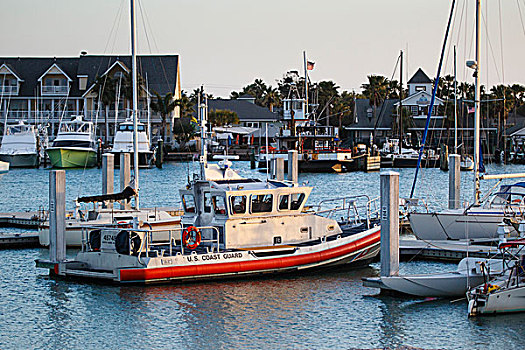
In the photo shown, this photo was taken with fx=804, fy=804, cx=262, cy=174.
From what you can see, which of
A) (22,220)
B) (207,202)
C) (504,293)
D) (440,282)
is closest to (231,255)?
(207,202)

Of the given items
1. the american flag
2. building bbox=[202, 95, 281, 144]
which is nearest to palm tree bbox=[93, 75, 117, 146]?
the american flag

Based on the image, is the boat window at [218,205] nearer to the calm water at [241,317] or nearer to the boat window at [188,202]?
the boat window at [188,202]

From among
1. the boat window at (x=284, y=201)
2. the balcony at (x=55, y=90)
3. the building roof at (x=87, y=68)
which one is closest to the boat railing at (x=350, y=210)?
the boat window at (x=284, y=201)

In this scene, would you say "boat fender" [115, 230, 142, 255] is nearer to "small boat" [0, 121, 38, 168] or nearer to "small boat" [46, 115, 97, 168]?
"small boat" [46, 115, 97, 168]

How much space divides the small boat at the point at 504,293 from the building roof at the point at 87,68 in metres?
75.7

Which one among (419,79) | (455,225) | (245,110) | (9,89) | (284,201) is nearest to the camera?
(284,201)

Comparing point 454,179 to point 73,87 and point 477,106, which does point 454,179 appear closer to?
point 477,106

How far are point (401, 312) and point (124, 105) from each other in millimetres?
74625

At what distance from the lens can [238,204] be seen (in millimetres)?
22297

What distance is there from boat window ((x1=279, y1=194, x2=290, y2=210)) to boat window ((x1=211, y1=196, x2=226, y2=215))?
5.28ft

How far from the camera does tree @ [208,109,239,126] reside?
340 ft

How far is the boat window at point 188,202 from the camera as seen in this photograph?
2337cm

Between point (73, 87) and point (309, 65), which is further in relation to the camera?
point (73, 87)

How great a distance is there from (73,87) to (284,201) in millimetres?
74195
